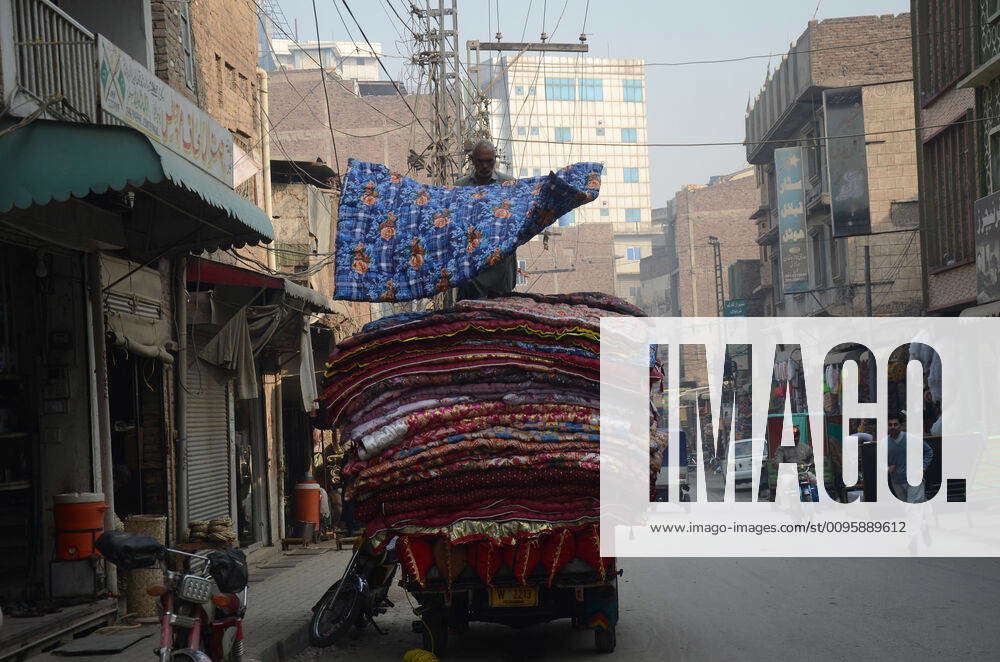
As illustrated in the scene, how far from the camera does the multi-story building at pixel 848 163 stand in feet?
114

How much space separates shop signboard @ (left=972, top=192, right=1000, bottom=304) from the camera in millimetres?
19859

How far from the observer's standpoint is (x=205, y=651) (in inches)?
259

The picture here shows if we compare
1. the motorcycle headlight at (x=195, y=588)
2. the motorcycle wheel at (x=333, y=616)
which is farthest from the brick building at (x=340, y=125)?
the motorcycle headlight at (x=195, y=588)

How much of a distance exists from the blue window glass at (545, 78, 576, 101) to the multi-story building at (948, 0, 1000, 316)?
92471 mm

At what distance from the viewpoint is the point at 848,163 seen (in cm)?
3167

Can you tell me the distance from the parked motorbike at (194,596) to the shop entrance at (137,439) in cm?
583

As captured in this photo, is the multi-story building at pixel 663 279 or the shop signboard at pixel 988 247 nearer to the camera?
the shop signboard at pixel 988 247

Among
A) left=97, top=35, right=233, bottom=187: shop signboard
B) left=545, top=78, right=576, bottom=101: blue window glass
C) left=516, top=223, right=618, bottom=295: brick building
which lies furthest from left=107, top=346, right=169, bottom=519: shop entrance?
left=545, top=78, right=576, bottom=101: blue window glass

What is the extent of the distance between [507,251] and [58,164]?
3.08 meters

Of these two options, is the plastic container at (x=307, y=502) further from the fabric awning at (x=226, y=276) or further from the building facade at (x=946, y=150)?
the building facade at (x=946, y=150)

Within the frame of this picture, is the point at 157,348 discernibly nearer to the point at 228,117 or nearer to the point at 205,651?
the point at 205,651

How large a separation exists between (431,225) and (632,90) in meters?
116

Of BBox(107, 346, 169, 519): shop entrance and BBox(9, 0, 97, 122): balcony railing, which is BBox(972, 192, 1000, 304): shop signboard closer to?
BBox(107, 346, 169, 519): shop entrance

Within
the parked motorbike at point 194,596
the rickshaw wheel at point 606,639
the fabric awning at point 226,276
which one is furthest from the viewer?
the fabric awning at point 226,276
